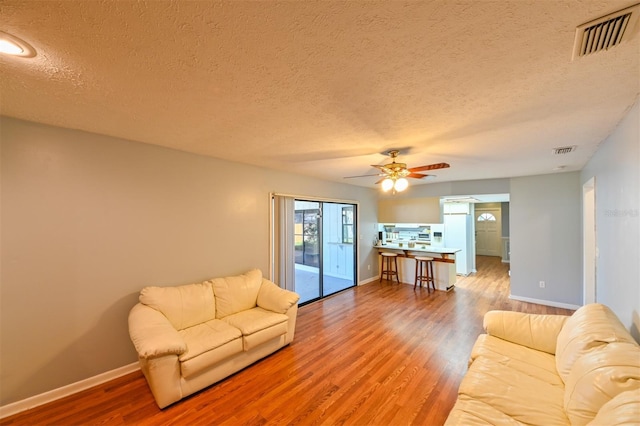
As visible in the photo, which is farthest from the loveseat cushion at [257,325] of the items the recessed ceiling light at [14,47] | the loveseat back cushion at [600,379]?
the recessed ceiling light at [14,47]

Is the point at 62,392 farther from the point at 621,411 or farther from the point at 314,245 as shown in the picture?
the point at 621,411

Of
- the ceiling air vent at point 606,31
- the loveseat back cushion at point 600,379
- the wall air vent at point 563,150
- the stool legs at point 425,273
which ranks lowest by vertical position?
the stool legs at point 425,273

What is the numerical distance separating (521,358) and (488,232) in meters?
9.59

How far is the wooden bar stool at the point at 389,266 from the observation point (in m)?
6.06

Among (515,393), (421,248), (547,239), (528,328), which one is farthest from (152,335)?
(547,239)

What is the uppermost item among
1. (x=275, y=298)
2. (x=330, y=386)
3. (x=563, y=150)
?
(x=563, y=150)

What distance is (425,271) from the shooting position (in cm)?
557

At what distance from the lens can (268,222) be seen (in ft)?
13.0

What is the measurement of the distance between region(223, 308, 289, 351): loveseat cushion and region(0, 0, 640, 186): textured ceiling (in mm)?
1974

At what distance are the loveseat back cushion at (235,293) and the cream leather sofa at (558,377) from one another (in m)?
2.46

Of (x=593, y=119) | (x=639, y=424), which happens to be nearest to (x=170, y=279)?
(x=639, y=424)

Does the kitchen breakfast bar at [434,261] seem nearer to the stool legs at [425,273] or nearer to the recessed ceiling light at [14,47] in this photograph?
the stool legs at [425,273]

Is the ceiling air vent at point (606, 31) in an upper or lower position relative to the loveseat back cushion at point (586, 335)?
upper

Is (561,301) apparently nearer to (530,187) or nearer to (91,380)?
(530,187)
